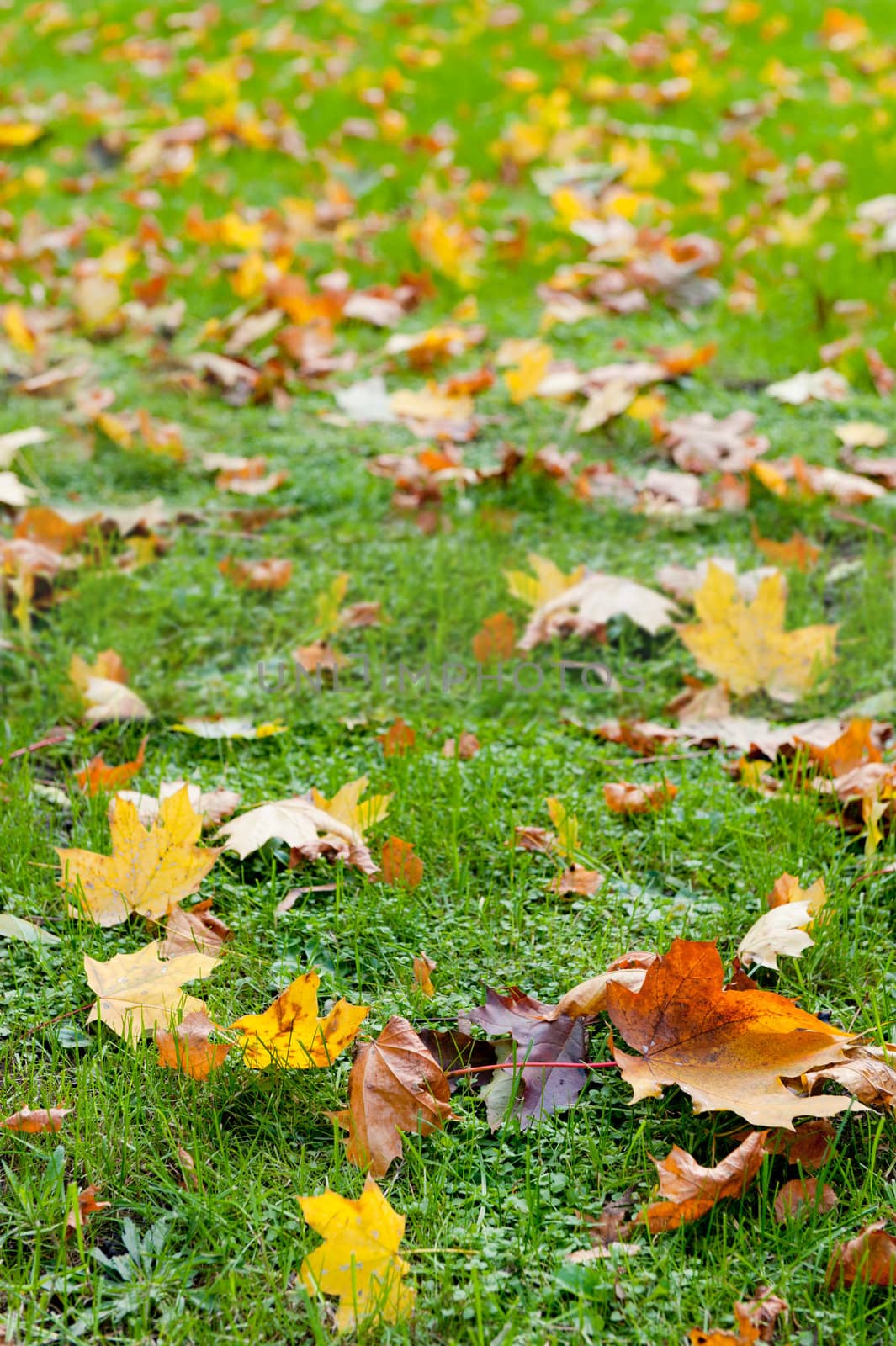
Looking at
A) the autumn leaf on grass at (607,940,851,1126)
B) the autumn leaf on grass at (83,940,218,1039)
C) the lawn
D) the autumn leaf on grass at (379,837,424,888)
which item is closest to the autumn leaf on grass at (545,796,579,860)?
the lawn

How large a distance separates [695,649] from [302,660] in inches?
30.5

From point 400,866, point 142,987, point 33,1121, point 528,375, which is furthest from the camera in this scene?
point 528,375

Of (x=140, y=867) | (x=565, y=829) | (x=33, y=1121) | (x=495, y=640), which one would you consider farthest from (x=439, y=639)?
(x=33, y=1121)

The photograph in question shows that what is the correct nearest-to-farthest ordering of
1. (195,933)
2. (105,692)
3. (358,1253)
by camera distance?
(358,1253)
(195,933)
(105,692)

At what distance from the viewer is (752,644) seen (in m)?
2.29

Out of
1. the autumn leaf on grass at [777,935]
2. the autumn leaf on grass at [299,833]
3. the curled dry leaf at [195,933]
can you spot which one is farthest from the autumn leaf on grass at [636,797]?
the curled dry leaf at [195,933]

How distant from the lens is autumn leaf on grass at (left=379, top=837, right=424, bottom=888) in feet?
5.76

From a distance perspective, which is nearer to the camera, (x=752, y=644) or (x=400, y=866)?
(x=400, y=866)

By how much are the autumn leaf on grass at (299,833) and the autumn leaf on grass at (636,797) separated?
1.35 ft

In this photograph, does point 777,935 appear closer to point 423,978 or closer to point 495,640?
point 423,978

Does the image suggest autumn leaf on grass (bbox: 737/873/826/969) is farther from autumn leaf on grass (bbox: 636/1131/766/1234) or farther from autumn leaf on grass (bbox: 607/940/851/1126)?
autumn leaf on grass (bbox: 636/1131/766/1234)

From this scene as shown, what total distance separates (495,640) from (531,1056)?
1.14 m

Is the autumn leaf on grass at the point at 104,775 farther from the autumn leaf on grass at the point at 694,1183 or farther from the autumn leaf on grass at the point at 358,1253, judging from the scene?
the autumn leaf on grass at the point at 694,1183

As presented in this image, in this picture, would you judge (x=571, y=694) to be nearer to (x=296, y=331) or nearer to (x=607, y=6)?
(x=296, y=331)
